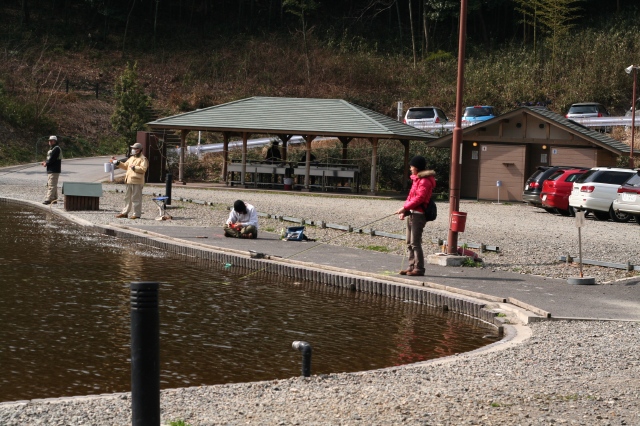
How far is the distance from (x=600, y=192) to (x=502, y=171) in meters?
8.99

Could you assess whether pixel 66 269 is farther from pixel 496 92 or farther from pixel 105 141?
pixel 496 92

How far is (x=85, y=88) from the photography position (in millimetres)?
63375

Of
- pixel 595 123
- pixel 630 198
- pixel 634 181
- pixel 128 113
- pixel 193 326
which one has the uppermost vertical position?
pixel 595 123

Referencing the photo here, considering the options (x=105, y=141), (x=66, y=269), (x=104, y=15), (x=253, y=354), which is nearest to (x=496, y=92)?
(x=105, y=141)

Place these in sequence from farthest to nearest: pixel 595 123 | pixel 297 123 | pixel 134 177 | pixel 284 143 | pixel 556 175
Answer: pixel 595 123 → pixel 284 143 → pixel 297 123 → pixel 556 175 → pixel 134 177

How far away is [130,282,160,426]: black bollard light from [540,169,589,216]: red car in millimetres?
26069

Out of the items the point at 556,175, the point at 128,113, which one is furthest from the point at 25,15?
the point at 556,175

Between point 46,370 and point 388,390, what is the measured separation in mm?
3208

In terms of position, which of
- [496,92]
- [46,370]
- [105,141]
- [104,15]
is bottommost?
[46,370]

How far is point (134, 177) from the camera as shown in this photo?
22.4 meters

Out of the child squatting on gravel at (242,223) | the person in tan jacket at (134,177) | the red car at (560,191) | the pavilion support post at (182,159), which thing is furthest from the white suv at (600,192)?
the pavilion support post at (182,159)

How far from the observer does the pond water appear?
8.62 m

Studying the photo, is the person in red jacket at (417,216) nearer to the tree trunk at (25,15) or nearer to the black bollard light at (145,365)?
the black bollard light at (145,365)

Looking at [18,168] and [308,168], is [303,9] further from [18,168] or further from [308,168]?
[308,168]
